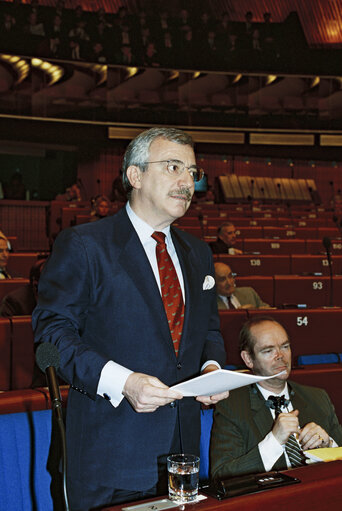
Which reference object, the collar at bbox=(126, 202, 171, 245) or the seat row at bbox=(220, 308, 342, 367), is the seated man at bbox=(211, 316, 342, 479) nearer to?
the collar at bbox=(126, 202, 171, 245)

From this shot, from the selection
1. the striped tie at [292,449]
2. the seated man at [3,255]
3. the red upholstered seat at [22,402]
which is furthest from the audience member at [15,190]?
the striped tie at [292,449]

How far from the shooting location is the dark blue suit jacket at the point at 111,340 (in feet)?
5.34

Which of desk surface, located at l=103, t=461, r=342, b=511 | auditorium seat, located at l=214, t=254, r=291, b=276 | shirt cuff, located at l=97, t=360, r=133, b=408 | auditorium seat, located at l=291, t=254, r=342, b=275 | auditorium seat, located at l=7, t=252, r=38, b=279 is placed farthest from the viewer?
auditorium seat, located at l=291, t=254, r=342, b=275

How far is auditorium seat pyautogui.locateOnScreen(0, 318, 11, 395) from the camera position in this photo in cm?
384

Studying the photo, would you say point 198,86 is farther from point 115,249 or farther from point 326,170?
point 115,249

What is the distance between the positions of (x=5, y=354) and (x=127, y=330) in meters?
2.42

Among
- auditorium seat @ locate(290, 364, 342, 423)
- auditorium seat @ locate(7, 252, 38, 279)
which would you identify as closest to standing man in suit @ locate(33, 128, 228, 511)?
auditorium seat @ locate(290, 364, 342, 423)

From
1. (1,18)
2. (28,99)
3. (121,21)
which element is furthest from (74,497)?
(121,21)

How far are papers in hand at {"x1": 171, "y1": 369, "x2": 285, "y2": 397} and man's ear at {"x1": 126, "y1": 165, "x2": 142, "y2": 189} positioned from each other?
617 mm

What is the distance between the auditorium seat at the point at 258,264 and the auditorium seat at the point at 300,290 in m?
1.18

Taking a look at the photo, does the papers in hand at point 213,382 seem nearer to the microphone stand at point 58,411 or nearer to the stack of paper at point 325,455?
the microphone stand at point 58,411

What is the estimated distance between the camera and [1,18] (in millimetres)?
14078

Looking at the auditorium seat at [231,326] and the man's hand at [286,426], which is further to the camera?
the auditorium seat at [231,326]

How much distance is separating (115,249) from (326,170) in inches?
746
